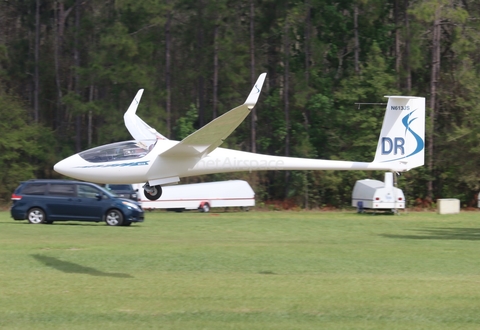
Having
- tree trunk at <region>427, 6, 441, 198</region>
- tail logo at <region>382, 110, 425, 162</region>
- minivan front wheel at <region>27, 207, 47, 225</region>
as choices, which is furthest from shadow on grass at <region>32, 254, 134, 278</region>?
tree trunk at <region>427, 6, 441, 198</region>

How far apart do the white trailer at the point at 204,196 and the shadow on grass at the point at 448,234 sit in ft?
47.9

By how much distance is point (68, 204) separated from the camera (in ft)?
102

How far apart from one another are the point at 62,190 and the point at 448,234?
1447cm

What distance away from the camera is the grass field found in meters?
12.5

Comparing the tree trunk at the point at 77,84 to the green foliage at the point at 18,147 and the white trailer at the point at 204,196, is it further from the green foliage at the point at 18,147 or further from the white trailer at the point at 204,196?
the white trailer at the point at 204,196

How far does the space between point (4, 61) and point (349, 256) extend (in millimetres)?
35677

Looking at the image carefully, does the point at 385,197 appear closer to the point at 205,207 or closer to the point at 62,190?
the point at 205,207

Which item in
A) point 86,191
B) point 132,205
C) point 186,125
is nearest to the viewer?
point 86,191

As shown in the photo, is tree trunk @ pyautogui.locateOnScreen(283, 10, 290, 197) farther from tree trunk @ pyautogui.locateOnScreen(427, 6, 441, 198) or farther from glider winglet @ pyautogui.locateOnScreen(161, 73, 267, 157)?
glider winglet @ pyautogui.locateOnScreen(161, 73, 267, 157)

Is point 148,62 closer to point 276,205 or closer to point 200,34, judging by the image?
point 200,34

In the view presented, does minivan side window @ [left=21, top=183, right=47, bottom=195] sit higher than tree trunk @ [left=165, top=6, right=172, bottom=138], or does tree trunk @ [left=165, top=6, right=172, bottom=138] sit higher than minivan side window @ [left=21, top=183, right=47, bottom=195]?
tree trunk @ [left=165, top=6, right=172, bottom=138]

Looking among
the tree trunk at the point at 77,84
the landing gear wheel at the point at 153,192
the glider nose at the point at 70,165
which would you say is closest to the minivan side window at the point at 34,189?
the tree trunk at the point at 77,84

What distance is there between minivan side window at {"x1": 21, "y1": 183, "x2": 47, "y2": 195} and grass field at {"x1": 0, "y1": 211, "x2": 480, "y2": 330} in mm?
1781

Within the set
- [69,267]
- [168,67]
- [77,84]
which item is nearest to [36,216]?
[69,267]
